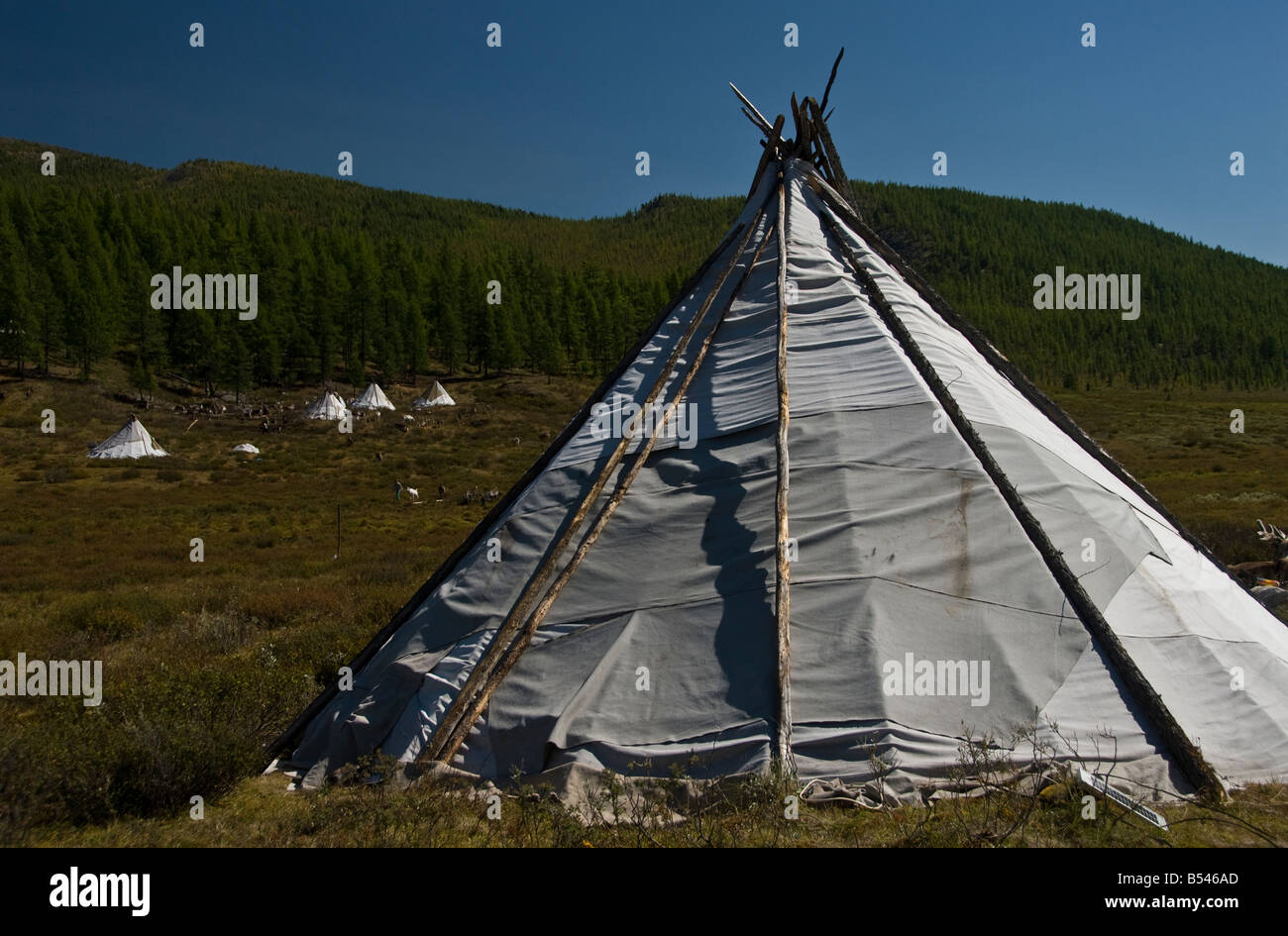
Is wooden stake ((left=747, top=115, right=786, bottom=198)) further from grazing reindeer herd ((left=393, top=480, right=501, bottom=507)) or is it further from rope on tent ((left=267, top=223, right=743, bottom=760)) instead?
grazing reindeer herd ((left=393, top=480, right=501, bottom=507))

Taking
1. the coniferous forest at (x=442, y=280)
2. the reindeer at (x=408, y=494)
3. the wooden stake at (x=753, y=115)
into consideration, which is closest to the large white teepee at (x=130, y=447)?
the coniferous forest at (x=442, y=280)

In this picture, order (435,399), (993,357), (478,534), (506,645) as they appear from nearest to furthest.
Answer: (506,645), (478,534), (993,357), (435,399)

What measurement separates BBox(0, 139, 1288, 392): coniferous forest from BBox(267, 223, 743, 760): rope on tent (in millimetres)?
5356

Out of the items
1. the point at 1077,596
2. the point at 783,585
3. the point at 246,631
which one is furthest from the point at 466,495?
the point at 1077,596

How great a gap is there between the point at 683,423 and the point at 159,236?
77369mm

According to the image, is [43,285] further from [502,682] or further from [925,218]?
[925,218]

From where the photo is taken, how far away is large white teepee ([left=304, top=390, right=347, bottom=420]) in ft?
165

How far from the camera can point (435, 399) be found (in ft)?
186

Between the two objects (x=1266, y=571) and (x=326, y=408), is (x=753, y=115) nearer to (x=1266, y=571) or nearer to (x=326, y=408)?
(x=1266, y=571)

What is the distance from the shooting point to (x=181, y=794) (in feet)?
14.7

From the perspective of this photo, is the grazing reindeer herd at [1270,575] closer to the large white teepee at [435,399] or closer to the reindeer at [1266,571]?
the reindeer at [1266,571]

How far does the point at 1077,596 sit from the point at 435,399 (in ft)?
181

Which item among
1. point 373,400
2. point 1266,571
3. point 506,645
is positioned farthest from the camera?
point 373,400

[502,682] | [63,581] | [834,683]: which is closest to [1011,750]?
[834,683]
